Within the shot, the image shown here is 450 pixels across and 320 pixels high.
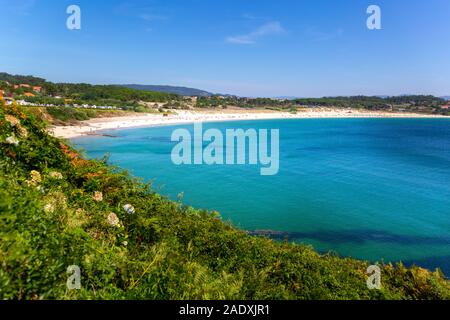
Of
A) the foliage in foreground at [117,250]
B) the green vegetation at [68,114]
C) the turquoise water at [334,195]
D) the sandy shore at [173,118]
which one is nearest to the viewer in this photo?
the foliage in foreground at [117,250]

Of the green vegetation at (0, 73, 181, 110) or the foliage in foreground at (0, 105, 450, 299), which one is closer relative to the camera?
the foliage in foreground at (0, 105, 450, 299)

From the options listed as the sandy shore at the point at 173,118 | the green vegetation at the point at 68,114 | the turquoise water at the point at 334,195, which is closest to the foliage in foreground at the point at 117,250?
the turquoise water at the point at 334,195

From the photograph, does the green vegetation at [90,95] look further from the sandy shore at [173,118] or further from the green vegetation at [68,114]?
the sandy shore at [173,118]

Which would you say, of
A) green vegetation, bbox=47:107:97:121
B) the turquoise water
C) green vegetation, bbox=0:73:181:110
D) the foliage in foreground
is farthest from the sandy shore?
the foliage in foreground

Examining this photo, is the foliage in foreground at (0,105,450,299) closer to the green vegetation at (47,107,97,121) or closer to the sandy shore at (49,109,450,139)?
the sandy shore at (49,109,450,139)

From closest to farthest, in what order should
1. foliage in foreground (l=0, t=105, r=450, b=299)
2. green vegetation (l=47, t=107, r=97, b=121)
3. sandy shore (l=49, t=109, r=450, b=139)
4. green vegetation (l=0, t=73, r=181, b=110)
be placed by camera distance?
foliage in foreground (l=0, t=105, r=450, b=299)
sandy shore (l=49, t=109, r=450, b=139)
green vegetation (l=47, t=107, r=97, b=121)
green vegetation (l=0, t=73, r=181, b=110)
